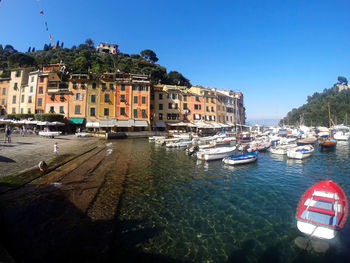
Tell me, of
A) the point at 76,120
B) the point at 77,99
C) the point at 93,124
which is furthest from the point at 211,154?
the point at 77,99

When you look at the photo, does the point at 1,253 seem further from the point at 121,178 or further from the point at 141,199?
the point at 121,178

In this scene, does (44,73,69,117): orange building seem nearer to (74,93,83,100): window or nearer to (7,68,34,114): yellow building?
(74,93,83,100): window

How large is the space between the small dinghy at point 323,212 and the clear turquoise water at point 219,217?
0.48 meters

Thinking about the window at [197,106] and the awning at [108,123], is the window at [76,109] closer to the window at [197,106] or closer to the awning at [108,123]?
the awning at [108,123]

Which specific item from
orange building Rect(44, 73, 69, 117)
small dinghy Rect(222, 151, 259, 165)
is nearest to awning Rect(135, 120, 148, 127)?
orange building Rect(44, 73, 69, 117)

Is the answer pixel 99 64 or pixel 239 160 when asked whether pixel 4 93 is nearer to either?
pixel 99 64

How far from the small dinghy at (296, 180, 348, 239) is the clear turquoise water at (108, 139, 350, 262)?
1.59 ft

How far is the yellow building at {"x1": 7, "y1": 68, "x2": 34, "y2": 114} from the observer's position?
44.5 meters

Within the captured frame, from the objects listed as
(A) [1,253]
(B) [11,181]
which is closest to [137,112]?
(B) [11,181]

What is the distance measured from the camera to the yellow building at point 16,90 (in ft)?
146

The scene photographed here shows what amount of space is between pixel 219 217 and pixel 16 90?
61.2 metres

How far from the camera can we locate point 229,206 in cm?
873

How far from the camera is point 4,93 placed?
46.1 metres

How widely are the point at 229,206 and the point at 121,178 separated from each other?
7804 millimetres
